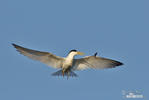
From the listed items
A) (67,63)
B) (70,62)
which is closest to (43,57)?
(67,63)

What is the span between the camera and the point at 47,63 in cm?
2038

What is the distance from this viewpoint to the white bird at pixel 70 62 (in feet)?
65.6

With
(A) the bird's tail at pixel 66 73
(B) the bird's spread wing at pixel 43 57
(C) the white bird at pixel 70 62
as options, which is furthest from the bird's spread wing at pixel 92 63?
(B) the bird's spread wing at pixel 43 57

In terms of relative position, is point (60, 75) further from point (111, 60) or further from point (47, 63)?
point (111, 60)

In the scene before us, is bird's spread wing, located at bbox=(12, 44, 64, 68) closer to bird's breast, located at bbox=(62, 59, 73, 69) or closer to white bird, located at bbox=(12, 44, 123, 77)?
white bird, located at bbox=(12, 44, 123, 77)

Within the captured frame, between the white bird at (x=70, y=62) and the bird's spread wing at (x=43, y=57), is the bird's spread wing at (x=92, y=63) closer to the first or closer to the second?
the white bird at (x=70, y=62)

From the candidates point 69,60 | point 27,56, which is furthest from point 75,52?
point 27,56

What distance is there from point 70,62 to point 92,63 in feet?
3.81

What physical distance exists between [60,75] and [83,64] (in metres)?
1.36

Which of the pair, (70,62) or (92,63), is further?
(92,63)

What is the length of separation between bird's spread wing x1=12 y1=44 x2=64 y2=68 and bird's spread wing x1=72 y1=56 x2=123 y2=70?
80 centimetres

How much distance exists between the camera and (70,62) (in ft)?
66.1

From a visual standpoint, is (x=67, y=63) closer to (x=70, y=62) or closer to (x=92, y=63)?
(x=70, y=62)

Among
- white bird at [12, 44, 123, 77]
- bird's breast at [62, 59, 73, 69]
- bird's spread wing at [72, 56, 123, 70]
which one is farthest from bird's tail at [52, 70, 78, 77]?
bird's spread wing at [72, 56, 123, 70]
